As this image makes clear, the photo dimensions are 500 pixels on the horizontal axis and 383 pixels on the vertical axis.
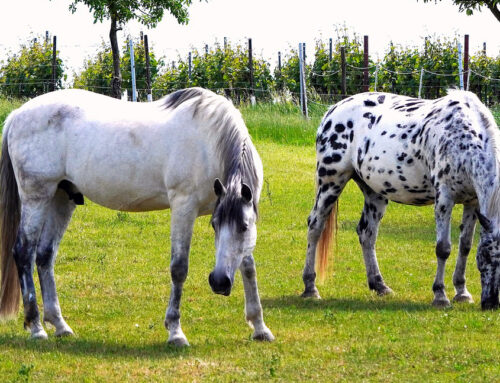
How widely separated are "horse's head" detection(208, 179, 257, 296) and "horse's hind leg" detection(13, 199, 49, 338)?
1867 mm

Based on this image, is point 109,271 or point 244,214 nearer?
point 244,214

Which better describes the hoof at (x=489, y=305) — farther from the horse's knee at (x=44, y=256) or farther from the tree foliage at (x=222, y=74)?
the tree foliage at (x=222, y=74)

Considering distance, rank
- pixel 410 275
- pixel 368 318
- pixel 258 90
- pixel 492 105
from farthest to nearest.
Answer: pixel 492 105 < pixel 258 90 < pixel 410 275 < pixel 368 318

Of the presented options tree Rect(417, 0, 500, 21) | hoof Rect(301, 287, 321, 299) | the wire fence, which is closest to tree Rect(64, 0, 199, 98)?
the wire fence

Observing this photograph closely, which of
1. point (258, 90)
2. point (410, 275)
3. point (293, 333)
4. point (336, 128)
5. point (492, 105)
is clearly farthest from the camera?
point (492, 105)

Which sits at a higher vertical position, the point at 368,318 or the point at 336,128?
the point at 336,128

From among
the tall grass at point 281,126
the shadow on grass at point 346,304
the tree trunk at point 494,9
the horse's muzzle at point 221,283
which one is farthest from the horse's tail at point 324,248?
the tall grass at point 281,126

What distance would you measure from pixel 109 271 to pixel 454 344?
4791 mm

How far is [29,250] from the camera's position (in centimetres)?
722

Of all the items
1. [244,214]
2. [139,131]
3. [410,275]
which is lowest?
[410,275]

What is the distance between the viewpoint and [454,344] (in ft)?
22.3

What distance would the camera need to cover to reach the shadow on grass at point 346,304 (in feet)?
27.5

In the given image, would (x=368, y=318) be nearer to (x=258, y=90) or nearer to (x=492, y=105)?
(x=258, y=90)

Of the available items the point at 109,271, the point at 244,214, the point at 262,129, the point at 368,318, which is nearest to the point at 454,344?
the point at 368,318
